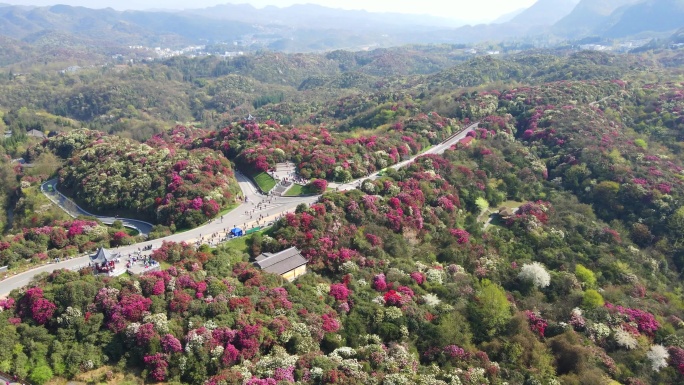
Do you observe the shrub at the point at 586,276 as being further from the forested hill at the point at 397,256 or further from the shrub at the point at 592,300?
the shrub at the point at 592,300

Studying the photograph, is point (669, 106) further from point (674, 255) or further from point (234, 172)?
point (234, 172)

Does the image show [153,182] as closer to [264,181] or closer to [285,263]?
[264,181]

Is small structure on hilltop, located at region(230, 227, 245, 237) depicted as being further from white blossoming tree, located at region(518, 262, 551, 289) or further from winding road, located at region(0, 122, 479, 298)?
white blossoming tree, located at region(518, 262, 551, 289)

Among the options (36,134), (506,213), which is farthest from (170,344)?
(36,134)

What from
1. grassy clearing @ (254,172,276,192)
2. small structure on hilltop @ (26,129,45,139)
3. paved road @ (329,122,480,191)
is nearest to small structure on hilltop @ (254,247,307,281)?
grassy clearing @ (254,172,276,192)

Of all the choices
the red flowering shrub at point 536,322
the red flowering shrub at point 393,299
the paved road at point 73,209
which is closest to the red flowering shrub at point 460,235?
the red flowering shrub at point 536,322

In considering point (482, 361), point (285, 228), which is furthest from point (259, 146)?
point (482, 361)

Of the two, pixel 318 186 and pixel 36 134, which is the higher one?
pixel 318 186
